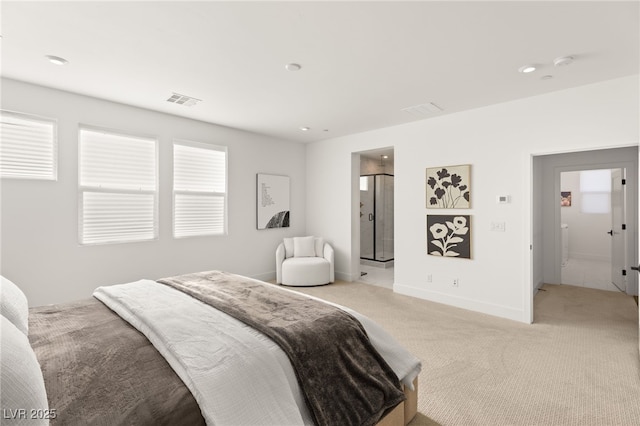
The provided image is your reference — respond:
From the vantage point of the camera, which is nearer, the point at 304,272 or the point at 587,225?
the point at 304,272

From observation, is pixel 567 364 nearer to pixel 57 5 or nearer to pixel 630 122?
pixel 630 122

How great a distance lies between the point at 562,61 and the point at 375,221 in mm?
5015

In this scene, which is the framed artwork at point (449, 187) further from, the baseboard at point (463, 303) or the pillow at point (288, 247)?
the pillow at point (288, 247)

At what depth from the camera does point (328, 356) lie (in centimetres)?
167

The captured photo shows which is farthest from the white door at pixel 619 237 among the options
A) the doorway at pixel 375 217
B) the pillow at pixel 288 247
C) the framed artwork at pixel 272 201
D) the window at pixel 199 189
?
the window at pixel 199 189

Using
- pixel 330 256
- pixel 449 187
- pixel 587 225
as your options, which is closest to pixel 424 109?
pixel 449 187

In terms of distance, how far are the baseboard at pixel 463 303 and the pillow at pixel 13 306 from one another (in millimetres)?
4340

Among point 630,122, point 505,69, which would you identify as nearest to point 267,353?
point 505,69

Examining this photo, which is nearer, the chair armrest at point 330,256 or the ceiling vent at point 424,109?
the ceiling vent at point 424,109

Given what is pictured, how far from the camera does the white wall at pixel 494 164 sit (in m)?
3.30

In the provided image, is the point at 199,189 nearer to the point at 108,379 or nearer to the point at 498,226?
the point at 108,379

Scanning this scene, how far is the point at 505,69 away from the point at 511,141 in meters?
1.17

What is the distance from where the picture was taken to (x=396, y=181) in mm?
4977

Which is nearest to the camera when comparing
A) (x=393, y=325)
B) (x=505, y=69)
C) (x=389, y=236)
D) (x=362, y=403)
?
(x=362, y=403)
